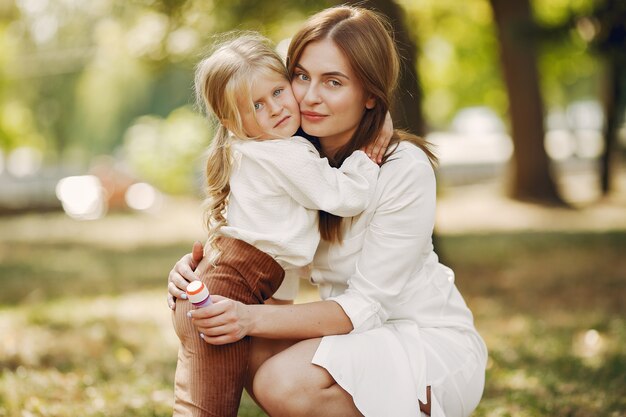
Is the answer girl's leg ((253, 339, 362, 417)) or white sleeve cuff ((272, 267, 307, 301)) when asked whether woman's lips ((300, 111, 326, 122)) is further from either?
girl's leg ((253, 339, 362, 417))

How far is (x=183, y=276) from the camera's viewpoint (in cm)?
273

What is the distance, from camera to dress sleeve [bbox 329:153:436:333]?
8.68 ft

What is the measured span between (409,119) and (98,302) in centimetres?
322

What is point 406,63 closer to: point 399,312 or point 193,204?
point 399,312

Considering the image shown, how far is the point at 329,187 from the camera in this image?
2.60 m

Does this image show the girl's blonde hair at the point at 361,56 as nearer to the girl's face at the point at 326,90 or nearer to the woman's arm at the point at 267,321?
the girl's face at the point at 326,90

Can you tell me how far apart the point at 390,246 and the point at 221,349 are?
2.17ft

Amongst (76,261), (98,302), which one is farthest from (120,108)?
(98,302)

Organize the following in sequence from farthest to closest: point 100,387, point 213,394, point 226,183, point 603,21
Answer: point 603,21, point 100,387, point 226,183, point 213,394

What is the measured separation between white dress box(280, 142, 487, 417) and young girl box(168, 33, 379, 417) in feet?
0.43

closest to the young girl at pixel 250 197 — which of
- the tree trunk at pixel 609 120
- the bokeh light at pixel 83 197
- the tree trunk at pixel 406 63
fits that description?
the tree trunk at pixel 406 63

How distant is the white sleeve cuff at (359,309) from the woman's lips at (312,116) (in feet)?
2.09

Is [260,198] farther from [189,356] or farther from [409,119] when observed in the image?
[409,119]

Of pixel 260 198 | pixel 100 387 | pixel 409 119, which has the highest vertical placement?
pixel 260 198
